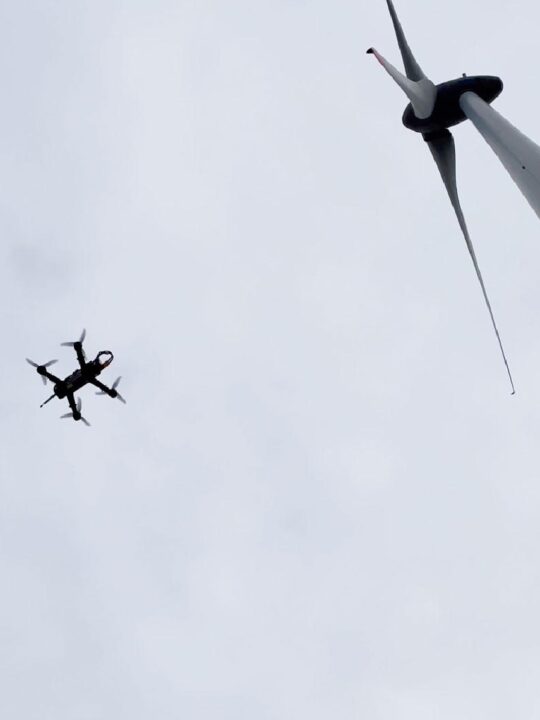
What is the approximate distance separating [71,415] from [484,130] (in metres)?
98.0

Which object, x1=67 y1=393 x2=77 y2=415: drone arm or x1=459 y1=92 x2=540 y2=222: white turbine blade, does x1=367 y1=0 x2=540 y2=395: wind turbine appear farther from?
x1=67 y1=393 x2=77 y2=415: drone arm

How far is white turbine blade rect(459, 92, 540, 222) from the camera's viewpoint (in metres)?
35.2

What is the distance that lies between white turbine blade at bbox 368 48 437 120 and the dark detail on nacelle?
0.37 m

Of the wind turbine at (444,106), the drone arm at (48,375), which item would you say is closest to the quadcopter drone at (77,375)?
the drone arm at (48,375)

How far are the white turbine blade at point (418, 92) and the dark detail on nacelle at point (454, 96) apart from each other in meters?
0.37

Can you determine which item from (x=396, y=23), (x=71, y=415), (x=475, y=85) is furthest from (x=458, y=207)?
(x=71, y=415)

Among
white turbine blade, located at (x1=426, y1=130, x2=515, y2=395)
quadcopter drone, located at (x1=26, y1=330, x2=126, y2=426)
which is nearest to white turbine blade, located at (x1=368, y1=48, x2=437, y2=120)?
white turbine blade, located at (x1=426, y1=130, x2=515, y2=395)

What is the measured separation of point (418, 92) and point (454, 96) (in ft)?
8.34

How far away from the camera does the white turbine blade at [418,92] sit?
54.5m

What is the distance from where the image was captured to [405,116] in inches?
2381

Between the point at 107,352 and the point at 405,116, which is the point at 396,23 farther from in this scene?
the point at 107,352

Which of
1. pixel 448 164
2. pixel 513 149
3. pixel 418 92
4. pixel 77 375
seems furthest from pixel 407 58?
pixel 77 375

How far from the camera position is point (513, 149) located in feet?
131

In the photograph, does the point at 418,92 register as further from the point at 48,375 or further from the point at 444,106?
the point at 48,375
